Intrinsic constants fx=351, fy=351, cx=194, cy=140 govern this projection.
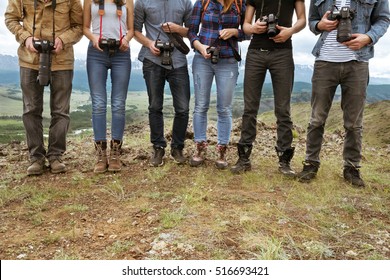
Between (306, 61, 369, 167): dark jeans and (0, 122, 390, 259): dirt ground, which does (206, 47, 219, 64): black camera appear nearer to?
(306, 61, 369, 167): dark jeans

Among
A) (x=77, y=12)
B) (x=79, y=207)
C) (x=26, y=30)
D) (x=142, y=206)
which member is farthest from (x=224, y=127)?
(x=26, y=30)

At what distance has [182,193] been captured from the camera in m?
5.54

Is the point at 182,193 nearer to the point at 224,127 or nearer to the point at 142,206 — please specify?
the point at 142,206

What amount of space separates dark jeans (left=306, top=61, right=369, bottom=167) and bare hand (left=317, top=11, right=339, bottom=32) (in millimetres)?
553

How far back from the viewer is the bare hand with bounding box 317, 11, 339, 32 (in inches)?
225

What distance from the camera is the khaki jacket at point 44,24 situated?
6118 millimetres

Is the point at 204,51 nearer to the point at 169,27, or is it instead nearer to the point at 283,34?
the point at 169,27

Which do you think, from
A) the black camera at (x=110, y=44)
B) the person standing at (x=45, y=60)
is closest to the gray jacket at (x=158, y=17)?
the black camera at (x=110, y=44)

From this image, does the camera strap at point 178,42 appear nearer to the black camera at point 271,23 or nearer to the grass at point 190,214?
the black camera at point 271,23

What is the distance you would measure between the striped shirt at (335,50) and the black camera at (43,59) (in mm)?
4628

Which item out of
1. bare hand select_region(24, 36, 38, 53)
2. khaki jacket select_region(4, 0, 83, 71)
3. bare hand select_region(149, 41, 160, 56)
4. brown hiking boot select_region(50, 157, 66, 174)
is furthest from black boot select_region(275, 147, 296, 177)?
bare hand select_region(24, 36, 38, 53)

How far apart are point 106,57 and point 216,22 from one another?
2.09 meters

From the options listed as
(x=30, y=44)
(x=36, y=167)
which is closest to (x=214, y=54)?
(x=30, y=44)

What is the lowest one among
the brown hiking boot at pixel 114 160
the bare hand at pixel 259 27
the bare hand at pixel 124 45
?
the brown hiking boot at pixel 114 160
